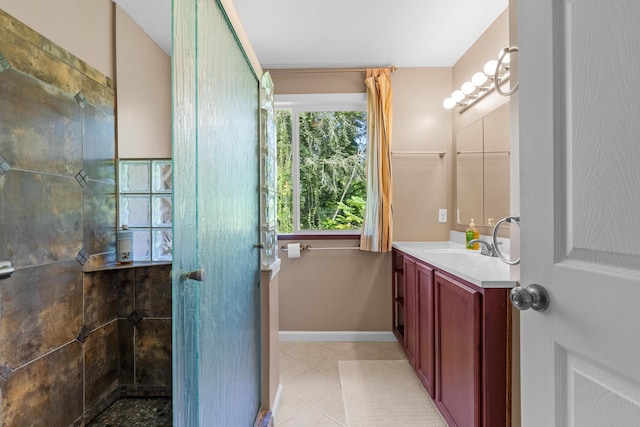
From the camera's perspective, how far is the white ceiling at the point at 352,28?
6.42 ft

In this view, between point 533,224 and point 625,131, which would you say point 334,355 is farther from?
point 625,131

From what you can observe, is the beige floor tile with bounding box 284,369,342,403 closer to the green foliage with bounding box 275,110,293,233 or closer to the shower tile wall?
the shower tile wall

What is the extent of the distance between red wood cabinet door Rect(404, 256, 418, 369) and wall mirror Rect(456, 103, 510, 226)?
0.63 metres

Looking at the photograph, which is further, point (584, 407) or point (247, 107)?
point (247, 107)

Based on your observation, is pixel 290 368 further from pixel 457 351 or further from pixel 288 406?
pixel 457 351

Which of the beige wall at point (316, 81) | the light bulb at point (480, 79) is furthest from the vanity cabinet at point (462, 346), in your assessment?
the beige wall at point (316, 81)

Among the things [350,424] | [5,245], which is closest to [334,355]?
[350,424]

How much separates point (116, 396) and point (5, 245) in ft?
3.48

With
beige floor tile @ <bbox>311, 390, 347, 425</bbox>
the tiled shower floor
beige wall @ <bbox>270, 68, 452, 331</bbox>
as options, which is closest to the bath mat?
beige floor tile @ <bbox>311, 390, 347, 425</bbox>

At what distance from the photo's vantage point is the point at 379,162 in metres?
2.73

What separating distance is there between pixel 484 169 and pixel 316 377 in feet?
6.35

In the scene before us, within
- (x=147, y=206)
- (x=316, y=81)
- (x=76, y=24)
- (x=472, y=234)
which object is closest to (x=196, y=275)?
(x=147, y=206)

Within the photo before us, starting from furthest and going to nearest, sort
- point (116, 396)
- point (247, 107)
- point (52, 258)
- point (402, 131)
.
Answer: point (402, 131)
point (116, 396)
point (247, 107)
point (52, 258)

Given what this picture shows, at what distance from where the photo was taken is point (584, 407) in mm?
588
